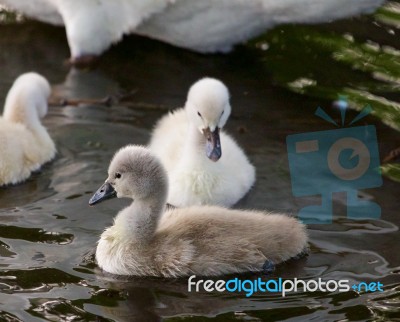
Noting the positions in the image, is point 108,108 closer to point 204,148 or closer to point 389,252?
point 204,148

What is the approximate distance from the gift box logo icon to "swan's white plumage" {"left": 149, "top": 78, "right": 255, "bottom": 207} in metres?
0.40

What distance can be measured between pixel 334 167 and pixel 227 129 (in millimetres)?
1009

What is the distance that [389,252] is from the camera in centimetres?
583

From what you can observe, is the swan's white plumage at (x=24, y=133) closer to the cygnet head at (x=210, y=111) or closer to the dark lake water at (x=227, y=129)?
the dark lake water at (x=227, y=129)

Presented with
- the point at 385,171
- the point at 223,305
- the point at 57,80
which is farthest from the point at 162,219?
the point at 57,80

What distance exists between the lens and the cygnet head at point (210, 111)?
21.0 ft

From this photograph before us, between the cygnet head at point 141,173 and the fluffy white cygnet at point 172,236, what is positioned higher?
the cygnet head at point 141,173

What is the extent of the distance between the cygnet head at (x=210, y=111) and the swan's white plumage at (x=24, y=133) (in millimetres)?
1109

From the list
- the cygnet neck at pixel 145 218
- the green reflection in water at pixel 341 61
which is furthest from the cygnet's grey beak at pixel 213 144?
the green reflection in water at pixel 341 61

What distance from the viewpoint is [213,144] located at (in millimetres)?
6406

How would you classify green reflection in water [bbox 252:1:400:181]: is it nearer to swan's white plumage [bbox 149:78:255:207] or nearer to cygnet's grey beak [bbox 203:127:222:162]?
swan's white plumage [bbox 149:78:255:207]

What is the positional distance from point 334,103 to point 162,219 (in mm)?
2784

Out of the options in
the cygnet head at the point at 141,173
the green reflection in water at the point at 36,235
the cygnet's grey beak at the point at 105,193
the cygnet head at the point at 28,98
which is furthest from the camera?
the cygnet head at the point at 28,98

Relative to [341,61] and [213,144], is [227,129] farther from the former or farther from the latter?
[341,61]
